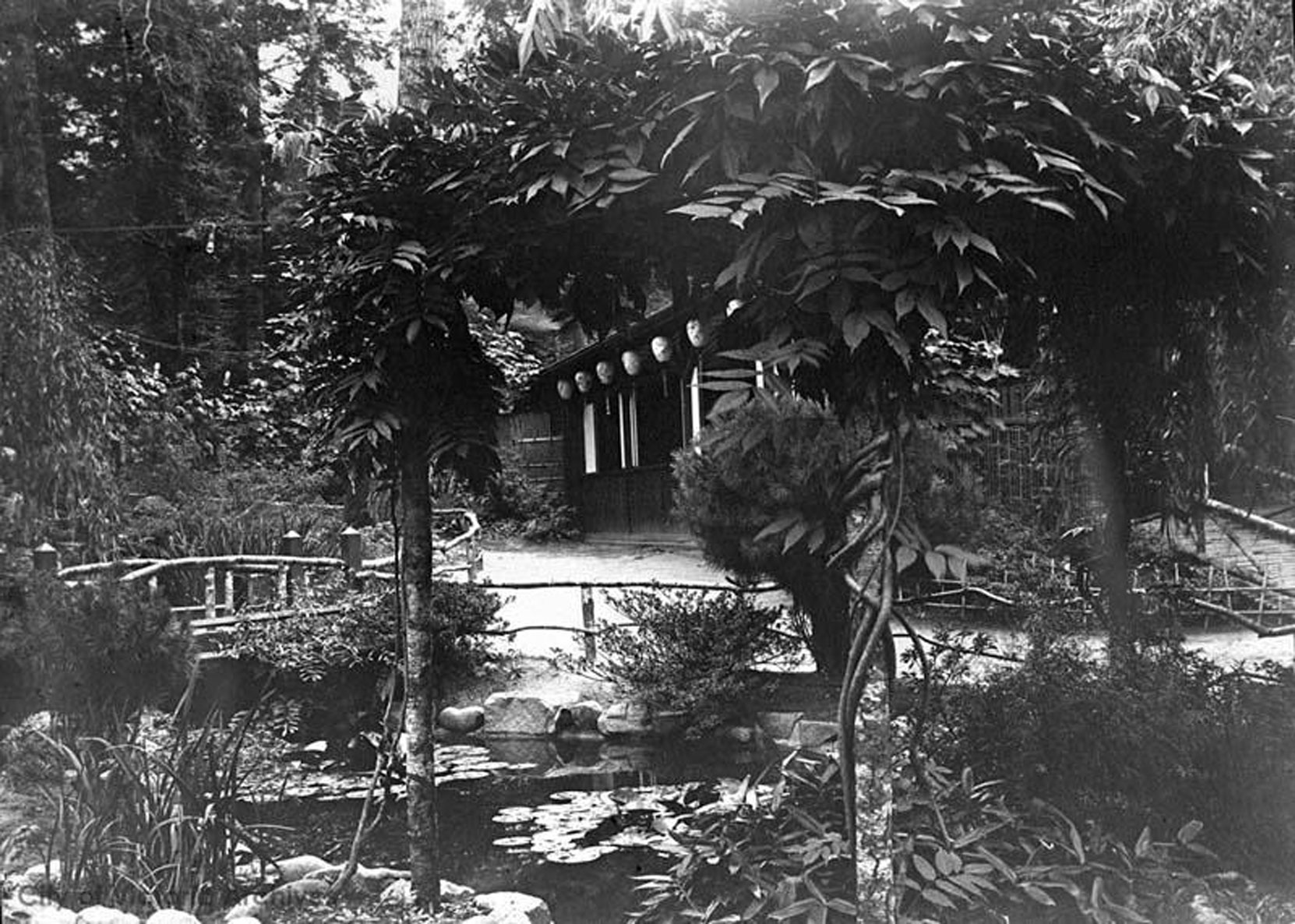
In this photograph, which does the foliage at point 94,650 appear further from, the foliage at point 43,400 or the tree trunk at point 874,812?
the tree trunk at point 874,812

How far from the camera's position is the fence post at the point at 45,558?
384 centimetres

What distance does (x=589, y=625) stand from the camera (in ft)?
22.9

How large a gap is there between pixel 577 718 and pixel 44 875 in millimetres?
3570

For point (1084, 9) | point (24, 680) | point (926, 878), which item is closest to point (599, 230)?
point (1084, 9)

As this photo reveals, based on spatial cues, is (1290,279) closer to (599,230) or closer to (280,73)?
(599,230)

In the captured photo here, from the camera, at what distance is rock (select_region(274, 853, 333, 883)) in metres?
3.54

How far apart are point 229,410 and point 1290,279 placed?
5.86m

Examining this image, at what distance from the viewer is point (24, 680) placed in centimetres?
367

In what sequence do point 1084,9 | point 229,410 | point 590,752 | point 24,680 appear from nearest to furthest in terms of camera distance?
1. point 1084,9
2. point 24,680
3. point 590,752
4. point 229,410

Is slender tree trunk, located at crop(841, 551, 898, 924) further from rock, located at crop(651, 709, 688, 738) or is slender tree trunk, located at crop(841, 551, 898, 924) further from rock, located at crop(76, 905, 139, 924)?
rock, located at crop(651, 709, 688, 738)

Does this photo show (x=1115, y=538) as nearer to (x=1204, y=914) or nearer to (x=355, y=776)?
(x=1204, y=914)

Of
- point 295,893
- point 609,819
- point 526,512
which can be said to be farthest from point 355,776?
point 526,512

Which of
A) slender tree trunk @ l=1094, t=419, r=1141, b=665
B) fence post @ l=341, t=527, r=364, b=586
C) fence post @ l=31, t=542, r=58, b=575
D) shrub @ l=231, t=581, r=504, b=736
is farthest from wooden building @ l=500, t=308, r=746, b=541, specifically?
fence post @ l=31, t=542, r=58, b=575

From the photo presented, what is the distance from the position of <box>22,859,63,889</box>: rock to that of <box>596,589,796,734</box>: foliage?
10.5 feet
